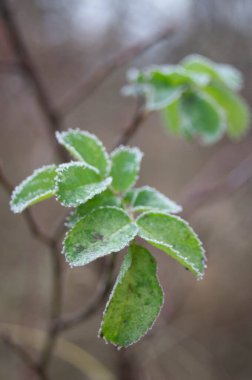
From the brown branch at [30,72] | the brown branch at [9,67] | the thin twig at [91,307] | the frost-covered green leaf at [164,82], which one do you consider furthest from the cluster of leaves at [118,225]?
the brown branch at [9,67]

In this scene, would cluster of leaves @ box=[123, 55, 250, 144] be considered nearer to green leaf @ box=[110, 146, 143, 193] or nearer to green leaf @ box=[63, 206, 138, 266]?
green leaf @ box=[110, 146, 143, 193]

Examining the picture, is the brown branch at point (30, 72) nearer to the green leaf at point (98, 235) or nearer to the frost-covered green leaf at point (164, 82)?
the frost-covered green leaf at point (164, 82)

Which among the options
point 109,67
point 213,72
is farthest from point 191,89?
point 109,67

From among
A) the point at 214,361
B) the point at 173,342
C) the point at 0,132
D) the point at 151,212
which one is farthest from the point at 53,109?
the point at 0,132

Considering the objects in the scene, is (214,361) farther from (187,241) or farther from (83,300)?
(187,241)

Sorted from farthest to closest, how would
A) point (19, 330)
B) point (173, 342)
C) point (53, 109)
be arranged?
point (173, 342)
point (19, 330)
point (53, 109)

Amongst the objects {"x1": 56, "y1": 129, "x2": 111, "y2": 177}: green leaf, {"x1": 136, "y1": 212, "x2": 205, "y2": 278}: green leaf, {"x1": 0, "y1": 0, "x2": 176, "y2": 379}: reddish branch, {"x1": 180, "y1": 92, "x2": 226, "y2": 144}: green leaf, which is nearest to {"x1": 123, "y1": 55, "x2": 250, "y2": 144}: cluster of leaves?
{"x1": 180, "y1": 92, "x2": 226, "y2": 144}: green leaf
